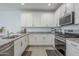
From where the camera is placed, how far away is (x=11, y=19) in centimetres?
712

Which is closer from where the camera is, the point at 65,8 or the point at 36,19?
the point at 65,8

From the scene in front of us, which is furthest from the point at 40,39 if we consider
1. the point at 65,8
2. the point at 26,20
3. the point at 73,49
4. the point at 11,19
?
the point at 73,49

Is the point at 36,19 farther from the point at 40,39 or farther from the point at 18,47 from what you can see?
the point at 18,47

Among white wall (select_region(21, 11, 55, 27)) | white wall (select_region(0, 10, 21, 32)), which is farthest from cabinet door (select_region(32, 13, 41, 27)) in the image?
white wall (select_region(0, 10, 21, 32))

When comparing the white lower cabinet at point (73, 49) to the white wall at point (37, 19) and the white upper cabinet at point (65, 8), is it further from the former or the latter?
the white wall at point (37, 19)

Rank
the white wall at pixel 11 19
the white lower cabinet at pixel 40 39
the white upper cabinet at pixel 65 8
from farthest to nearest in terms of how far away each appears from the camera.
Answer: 1. the white wall at pixel 11 19
2. the white lower cabinet at pixel 40 39
3. the white upper cabinet at pixel 65 8

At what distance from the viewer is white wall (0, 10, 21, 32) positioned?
23.2ft

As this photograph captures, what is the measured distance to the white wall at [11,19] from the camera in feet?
23.2

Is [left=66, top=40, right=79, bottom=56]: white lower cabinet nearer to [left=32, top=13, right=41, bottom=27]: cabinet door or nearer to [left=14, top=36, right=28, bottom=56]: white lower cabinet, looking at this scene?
[left=14, top=36, right=28, bottom=56]: white lower cabinet

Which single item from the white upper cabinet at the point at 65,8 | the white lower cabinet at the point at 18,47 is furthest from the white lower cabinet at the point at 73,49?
the white upper cabinet at the point at 65,8

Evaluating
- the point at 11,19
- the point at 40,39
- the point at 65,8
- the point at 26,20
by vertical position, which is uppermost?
the point at 65,8

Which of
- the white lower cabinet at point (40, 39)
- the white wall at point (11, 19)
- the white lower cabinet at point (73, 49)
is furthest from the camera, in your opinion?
the white wall at point (11, 19)

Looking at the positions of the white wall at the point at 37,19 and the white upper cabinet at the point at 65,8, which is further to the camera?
the white wall at the point at 37,19

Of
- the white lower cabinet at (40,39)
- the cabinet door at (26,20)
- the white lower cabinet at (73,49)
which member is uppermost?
the cabinet door at (26,20)
